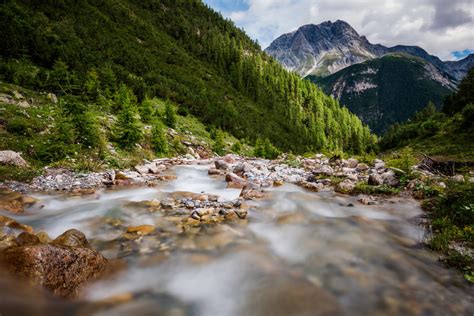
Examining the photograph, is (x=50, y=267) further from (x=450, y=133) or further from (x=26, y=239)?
(x=450, y=133)

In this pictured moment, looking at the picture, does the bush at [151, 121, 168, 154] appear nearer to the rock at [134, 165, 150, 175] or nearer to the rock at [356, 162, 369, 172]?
the rock at [134, 165, 150, 175]

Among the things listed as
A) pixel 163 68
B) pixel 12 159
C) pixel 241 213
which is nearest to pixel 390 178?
pixel 241 213

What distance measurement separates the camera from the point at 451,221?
6117 mm

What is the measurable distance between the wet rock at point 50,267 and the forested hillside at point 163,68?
999 cm

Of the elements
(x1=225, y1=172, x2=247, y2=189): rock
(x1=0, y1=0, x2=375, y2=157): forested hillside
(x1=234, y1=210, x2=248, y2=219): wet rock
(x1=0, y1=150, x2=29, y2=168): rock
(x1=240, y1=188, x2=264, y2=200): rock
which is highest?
(x1=0, y1=0, x2=375, y2=157): forested hillside

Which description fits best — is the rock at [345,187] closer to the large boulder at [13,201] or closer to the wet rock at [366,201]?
the wet rock at [366,201]

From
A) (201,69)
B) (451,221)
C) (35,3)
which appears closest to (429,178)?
(451,221)

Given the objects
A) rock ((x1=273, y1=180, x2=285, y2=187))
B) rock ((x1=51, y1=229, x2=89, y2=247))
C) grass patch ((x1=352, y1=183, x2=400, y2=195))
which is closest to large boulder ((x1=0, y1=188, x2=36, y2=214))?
rock ((x1=51, y1=229, x2=89, y2=247))

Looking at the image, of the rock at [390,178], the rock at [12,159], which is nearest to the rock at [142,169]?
the rock at [12,159]

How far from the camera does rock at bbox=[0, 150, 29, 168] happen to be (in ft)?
31.4

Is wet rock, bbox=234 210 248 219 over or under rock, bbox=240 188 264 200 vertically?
under

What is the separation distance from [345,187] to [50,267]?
9660mm

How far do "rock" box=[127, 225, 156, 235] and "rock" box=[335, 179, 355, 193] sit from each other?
732 cm

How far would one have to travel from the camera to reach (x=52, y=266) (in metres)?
3.78
